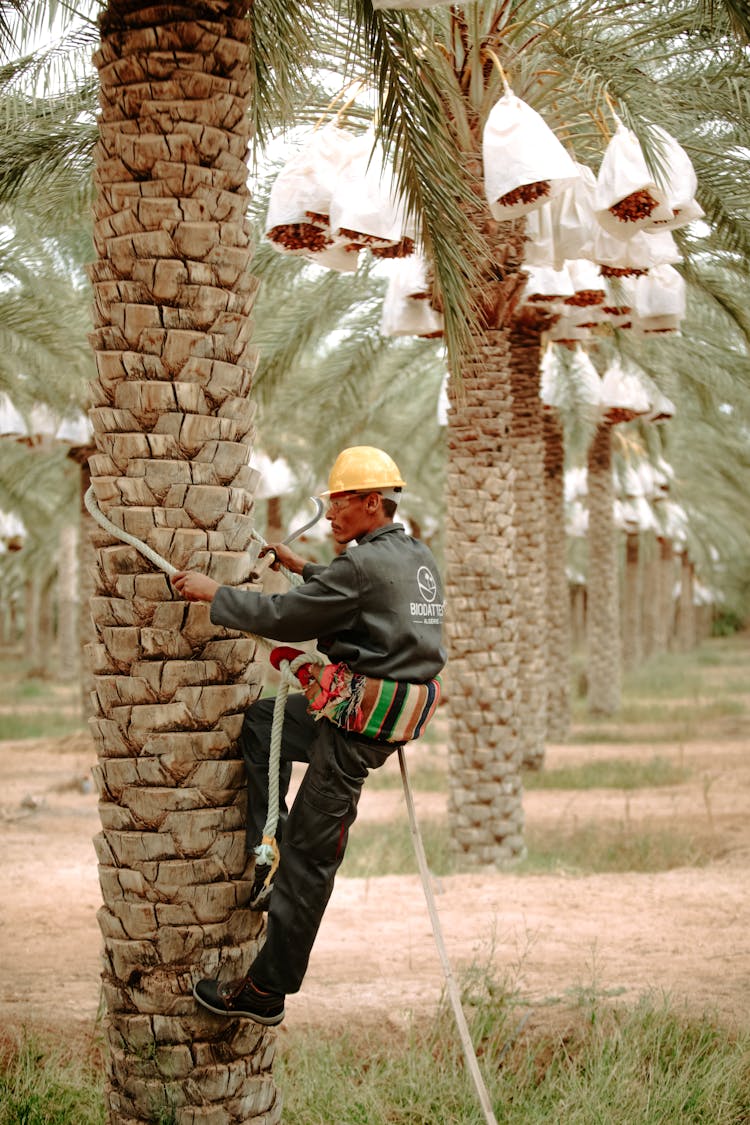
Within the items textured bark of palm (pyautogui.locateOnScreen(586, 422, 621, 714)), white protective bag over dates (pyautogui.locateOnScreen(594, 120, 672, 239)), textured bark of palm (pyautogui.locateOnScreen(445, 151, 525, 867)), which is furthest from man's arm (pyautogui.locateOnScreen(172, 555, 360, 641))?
textured bark of palm (pyautogui.locateOnScreen(586, 422, 621, 714))

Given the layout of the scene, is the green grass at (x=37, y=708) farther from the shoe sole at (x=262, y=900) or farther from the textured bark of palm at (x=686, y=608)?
the textured bark of palm at (x=686, y=608)

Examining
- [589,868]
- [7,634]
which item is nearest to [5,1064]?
[589,868]

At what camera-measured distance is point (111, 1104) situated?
4.37 metres

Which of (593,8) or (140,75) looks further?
(593,8)

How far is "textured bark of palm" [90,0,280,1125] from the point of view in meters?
4.28

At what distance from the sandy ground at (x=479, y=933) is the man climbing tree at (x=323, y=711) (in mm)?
1940

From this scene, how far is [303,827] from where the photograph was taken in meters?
4.31

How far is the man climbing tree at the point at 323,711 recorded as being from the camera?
4207 millimetres

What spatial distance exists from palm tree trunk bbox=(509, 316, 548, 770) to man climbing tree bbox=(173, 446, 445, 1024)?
955 cm

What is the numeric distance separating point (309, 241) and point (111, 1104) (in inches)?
206

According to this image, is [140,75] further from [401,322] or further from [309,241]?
[401,322]

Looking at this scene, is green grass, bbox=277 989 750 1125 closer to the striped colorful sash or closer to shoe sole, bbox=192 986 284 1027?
shoe sole, bbox=192 986 284 1027

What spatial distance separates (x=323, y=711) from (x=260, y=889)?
0.64 metres

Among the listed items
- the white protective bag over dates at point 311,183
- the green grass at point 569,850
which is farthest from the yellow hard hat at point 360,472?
the green grass at point 569,850
